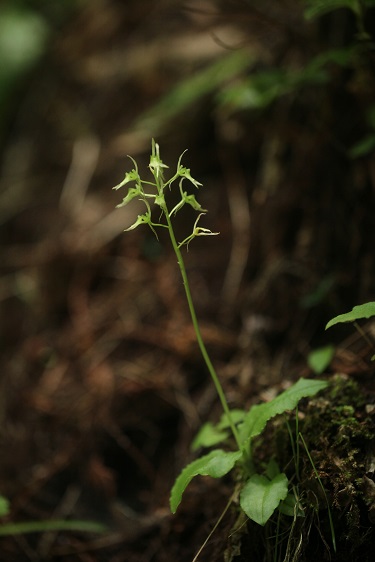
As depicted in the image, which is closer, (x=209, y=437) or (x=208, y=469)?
(x=208, y=469)

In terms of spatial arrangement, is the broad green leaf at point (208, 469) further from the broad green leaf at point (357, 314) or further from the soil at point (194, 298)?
the broad green leaf at point (357, 314)

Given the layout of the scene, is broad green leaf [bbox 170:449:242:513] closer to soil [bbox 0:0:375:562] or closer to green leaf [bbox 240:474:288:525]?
green leaf [bbox 240:474:288:525]

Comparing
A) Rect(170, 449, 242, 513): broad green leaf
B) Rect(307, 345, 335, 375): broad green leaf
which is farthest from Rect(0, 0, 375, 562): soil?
Rect(170, 449, 242, 513): broad green leaf

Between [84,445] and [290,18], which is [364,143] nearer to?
[290,18]

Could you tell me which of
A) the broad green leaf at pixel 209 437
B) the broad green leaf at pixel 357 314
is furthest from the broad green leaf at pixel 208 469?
the broad green leaf at pixel 357 314

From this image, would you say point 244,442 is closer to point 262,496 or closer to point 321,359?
point 262,496

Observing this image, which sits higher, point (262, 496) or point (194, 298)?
point (194, 298)

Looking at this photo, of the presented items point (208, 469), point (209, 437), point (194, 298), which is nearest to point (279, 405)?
point (208, 469)

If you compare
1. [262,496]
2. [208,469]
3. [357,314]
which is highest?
[357,314]
